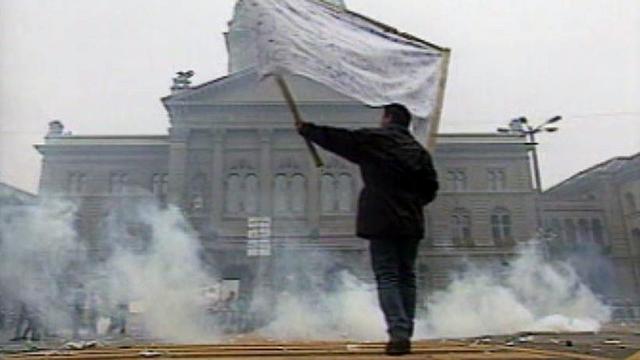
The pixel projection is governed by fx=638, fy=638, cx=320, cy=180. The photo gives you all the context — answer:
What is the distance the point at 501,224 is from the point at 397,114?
120ft

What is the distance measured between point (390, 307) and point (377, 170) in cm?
75

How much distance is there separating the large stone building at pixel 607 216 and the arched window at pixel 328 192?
1513cm

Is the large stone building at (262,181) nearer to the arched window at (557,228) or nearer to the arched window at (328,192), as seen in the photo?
the arched window at (328,192)

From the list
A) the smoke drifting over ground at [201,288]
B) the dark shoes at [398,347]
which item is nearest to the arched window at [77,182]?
the smoke drifting over ground at [201,288]

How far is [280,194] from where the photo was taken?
36000mm

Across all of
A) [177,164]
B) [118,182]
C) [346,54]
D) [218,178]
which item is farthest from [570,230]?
[346,54]

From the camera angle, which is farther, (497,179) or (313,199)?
(497,179)

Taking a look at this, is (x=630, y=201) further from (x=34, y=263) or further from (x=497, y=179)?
(x=34, y=263)

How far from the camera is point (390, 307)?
347cm

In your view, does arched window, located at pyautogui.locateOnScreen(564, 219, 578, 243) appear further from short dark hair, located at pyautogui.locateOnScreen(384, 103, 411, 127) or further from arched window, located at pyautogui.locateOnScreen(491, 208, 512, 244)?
short dark hair, located at pyautogui.locateOnScreen(384, 103, 411, 127)

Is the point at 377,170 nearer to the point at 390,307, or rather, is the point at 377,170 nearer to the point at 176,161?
the point at 390,307

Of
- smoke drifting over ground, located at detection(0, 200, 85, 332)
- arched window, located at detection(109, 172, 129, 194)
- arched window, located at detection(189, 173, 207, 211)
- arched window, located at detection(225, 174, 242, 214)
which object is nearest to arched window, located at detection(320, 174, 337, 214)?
arched window, located at detection(225, 174, 242, 214)

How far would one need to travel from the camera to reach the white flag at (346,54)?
3961 mm

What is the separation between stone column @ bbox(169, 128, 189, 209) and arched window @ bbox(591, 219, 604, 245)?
27100mm
